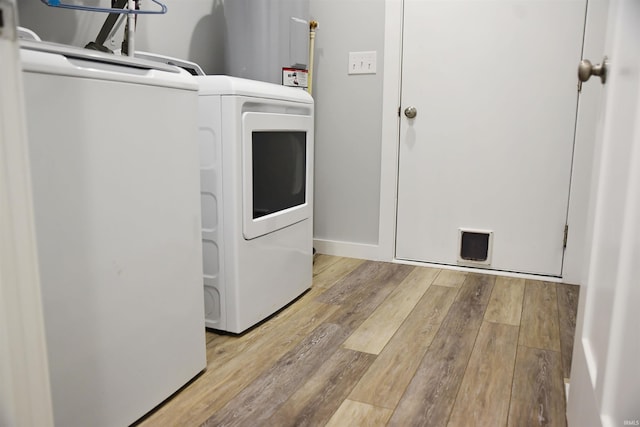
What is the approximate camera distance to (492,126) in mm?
2383

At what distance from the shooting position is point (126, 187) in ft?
3.67

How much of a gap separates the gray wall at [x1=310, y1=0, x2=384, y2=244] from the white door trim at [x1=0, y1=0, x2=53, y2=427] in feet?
7.06

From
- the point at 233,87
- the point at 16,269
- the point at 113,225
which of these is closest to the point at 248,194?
the point at 233,87

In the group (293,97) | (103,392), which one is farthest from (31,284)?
(293,97)

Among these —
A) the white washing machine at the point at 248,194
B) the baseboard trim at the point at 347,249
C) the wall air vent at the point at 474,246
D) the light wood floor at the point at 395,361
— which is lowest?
the light wood floor at the point at 395,361

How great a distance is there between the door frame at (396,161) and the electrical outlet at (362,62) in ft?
0.25

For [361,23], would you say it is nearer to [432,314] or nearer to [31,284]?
[432,314]

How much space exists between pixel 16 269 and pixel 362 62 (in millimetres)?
2240

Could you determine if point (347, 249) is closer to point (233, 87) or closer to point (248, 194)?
point (248, 194)

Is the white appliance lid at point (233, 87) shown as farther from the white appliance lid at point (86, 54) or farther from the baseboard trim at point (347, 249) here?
the baseboard trim at point (347, 249)

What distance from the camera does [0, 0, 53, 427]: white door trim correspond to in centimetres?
55

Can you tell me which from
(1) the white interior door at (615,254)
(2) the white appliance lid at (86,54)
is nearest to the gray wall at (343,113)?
(2) the white appliance lid at (86,54)

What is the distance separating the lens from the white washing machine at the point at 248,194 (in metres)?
1.60

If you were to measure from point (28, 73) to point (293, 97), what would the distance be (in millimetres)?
1104
